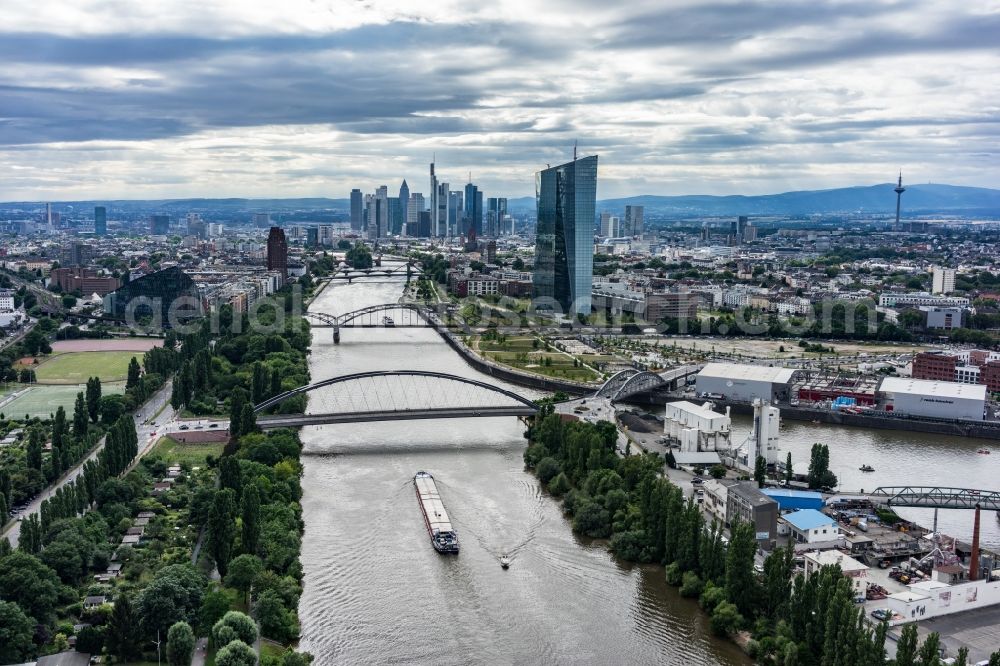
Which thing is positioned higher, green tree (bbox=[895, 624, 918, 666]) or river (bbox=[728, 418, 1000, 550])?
green tree (bbox=[895, 624, 918, 666])

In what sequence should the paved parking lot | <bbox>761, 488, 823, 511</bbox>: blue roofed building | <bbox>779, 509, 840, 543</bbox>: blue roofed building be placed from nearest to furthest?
the paved parking lot, <bbox>779, 509, 840, 543</bbox>: blue roofed building, <bbox>761, 488, 823, 511</bbox>: blue roofed building

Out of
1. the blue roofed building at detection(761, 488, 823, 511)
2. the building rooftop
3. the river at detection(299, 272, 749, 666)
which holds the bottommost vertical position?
the river at detection(299, 272, 749, 666)

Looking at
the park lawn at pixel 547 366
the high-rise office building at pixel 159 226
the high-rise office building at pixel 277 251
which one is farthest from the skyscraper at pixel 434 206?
the park lawn at pixel 547 366

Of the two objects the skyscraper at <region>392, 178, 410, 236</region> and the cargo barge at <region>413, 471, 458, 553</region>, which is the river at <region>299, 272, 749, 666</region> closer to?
the cargo barge at <region>413, 471, 458, 553</region>

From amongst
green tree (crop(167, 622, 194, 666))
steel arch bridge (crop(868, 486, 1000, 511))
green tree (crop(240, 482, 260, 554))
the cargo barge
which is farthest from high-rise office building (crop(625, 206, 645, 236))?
green tree (crop(167, 622, 194, 666))

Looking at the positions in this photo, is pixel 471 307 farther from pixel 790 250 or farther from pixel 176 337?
pixel 790 250

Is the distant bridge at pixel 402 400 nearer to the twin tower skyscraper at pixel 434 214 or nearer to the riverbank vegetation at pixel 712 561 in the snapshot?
the riverbank vegetation at pixel 712 561

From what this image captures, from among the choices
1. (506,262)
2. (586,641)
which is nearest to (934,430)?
(586,641)
